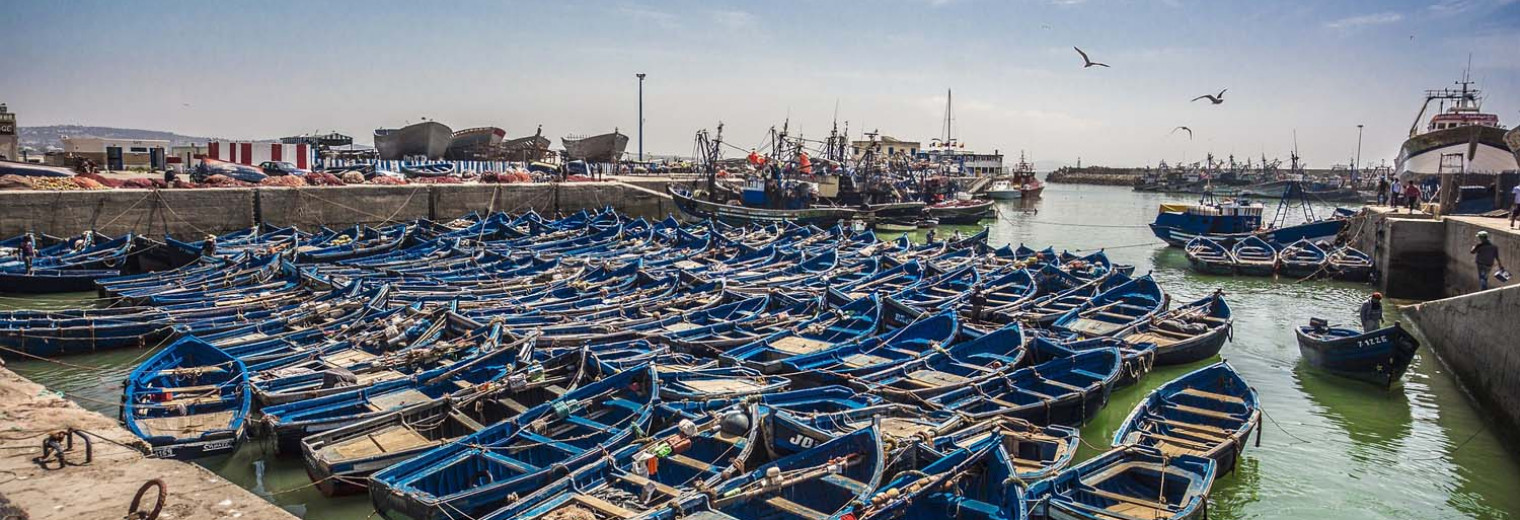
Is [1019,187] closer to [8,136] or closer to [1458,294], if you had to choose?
[1458,294]

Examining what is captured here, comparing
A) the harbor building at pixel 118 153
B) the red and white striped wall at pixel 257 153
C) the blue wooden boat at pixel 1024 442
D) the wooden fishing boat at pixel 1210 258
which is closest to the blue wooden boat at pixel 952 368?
the blue wooden boat at pixel 1024 442

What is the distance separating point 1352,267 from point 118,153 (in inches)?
2513

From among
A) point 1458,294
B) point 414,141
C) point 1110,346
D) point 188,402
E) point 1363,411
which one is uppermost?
point 414,141

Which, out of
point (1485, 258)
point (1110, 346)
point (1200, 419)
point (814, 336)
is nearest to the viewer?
point (1200, 419)

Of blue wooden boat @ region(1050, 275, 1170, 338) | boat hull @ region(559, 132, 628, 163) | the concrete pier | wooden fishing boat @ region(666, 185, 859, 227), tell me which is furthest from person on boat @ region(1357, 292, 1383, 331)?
boat hull @ region(559, 132, 628, 163)

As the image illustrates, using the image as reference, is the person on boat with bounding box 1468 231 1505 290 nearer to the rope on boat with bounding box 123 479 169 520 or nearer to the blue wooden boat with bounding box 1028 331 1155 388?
the blue wooden boat with bounding box 1028 331 1155 388

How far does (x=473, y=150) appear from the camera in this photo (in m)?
75.5

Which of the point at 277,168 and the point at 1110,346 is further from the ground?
A: the point at 277,168

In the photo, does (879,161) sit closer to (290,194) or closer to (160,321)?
(290,194)

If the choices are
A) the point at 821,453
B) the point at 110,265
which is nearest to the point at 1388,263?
the point at 821,453

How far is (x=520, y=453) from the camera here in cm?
1171

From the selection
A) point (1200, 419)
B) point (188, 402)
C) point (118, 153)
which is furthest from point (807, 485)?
point (118, 153)

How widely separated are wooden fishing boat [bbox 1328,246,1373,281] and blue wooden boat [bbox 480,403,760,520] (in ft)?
103

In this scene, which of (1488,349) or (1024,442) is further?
(1488,349)
